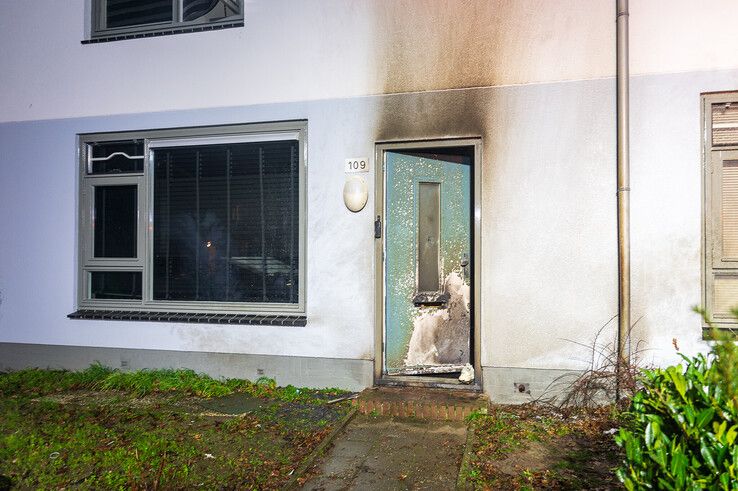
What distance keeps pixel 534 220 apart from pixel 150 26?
16.4ft

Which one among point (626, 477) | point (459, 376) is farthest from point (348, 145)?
point (626, 477)

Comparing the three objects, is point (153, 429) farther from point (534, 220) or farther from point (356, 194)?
point (534, 220)

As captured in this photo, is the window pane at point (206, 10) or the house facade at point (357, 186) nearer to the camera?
the house facade at point (357, 186)

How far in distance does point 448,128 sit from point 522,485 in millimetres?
3309

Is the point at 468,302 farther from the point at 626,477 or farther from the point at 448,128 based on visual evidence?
the point at 626,477

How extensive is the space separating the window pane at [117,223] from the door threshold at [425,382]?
349 centimetres

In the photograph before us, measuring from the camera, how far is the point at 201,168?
19.9 ft

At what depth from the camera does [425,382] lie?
518 centimetres

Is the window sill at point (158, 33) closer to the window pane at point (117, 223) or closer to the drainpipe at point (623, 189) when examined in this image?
the window pane at point (117, 223)

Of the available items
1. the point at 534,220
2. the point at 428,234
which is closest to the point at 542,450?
the point at 534,220

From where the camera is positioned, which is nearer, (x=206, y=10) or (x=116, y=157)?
(x=206, y=10)

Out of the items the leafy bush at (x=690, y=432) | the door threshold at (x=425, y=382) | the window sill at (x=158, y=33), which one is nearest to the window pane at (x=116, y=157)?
the window sill at (x=158, y=33)

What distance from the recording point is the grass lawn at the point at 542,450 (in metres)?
3.45

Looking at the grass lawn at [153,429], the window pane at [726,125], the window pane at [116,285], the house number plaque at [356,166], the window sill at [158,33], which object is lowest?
the grass lawn at [153,429]
